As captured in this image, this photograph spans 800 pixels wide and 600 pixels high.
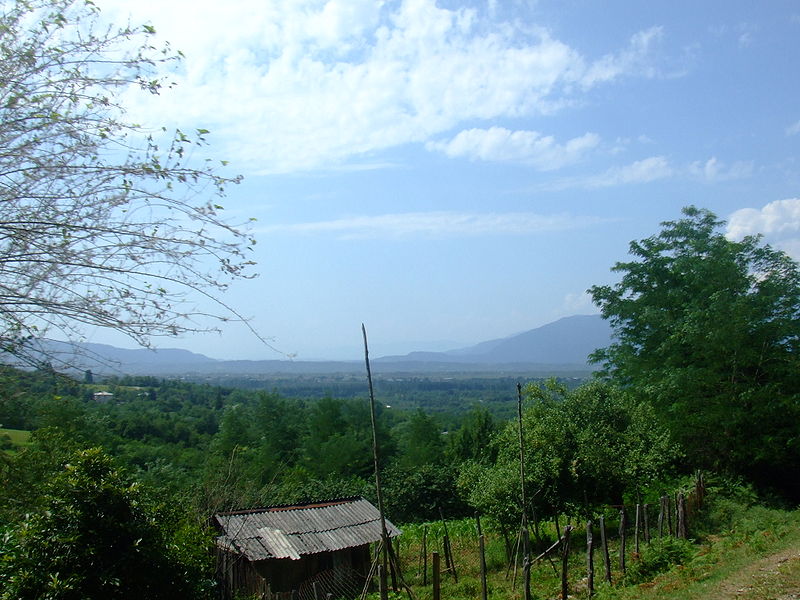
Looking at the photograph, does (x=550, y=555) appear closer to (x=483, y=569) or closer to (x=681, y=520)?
(x=681, y=520)

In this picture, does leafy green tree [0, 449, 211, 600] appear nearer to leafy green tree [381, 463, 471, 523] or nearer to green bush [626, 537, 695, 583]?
green bush [626, 537, 695, 583]

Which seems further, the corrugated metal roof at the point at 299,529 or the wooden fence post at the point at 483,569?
the corrugated metal roof at the point at 299,529

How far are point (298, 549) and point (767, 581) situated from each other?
396 inches

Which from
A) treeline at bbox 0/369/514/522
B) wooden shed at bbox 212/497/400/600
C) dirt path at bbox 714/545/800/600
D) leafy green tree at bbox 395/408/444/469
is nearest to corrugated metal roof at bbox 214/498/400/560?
wooden shed at bbox 212/497/400/600

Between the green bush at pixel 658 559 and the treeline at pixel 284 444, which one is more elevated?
the green bush at pixel 658 559

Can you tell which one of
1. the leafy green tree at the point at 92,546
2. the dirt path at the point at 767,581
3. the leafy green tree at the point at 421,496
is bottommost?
the leafy green tree at the point at 421,496

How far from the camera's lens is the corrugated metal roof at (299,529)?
15297mm

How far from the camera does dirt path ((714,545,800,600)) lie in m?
9.16

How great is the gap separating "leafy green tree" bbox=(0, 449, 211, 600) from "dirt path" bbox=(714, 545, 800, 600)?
7.77 meters

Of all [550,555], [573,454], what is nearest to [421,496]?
[550,555]

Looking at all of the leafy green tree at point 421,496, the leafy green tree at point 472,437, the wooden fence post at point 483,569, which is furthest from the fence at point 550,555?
the leafy green tree at point 472,437

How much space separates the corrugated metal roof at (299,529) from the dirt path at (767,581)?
8.67 meters

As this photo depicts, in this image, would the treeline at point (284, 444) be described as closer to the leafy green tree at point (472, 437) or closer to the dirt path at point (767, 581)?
the leafy green tree at point (472, 437)

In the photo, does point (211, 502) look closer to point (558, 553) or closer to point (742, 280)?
point (558, 553)
